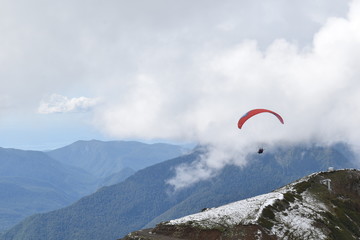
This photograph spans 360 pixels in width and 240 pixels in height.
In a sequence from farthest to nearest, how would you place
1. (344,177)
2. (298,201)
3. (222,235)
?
(344,177), (298,201), (222,235)

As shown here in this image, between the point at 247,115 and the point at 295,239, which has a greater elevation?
the point at 247,115

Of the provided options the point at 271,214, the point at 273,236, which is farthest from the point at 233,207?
the point at 273,236

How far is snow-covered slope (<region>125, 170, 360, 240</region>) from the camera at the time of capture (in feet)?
278

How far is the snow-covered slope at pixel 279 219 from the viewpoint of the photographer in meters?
84.8

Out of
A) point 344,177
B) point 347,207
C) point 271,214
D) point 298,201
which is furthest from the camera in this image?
point 344,177

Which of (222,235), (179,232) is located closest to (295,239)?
(222,235)

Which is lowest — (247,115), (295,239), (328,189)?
(295,239)

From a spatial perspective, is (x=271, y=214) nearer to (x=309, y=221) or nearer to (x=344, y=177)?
(x=309, y=221)

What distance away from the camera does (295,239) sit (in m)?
89.0

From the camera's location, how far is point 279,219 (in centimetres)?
9638

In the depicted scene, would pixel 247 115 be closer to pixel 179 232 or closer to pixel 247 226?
pixel 247 226

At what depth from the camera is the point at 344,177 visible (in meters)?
149

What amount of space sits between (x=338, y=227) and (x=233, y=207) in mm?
31834

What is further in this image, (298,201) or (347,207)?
(347,207)
